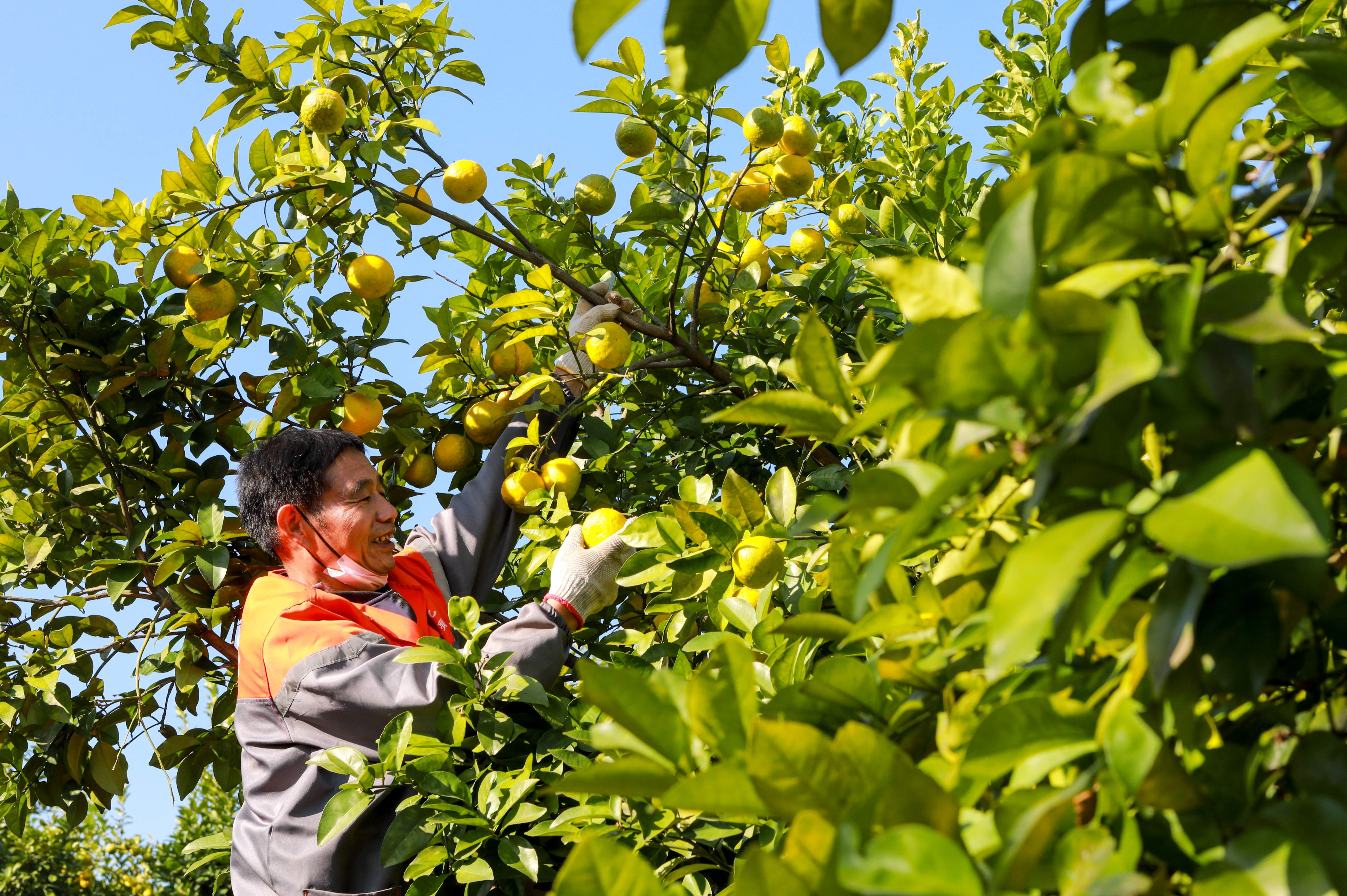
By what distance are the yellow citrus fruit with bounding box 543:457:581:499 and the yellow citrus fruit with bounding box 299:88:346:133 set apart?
822 mm

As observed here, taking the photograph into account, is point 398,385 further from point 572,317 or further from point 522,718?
point 522,718

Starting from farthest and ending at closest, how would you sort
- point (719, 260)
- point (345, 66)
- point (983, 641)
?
point (719, 260), point (345, 66), point (983, 641)

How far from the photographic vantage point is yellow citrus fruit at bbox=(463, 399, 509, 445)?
2768 millimetres

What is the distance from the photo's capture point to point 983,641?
2.28 feet

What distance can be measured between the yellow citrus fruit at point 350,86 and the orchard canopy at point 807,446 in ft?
0.11

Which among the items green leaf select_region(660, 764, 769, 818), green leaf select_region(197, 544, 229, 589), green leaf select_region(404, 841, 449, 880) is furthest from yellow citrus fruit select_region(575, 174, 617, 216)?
green leaf select_region(660, 764, 769, 818)

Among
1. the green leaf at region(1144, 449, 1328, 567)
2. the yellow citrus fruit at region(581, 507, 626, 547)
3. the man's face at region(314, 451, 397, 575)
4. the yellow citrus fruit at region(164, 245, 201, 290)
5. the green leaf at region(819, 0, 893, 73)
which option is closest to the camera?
the green leaf at region(1144, 449, 1328, 567)

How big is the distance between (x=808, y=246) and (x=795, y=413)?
201 centimetres

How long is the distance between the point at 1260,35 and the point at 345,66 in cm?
223

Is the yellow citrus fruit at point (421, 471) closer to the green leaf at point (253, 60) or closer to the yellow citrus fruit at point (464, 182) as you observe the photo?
the yellow citrus fruit at point (464, 182)

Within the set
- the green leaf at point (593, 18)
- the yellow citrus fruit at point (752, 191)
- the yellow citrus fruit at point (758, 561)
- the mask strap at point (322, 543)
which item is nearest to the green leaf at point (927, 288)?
the green leaf at point (593, 18)

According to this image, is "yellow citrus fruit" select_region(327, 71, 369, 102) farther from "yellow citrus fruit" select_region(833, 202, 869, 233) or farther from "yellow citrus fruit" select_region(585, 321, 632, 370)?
"yellow citrus fruit" select_region(833, 202, 869, 233)

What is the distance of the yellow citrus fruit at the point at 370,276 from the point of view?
2609 mm

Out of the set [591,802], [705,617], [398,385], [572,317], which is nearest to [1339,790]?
[591,802]
